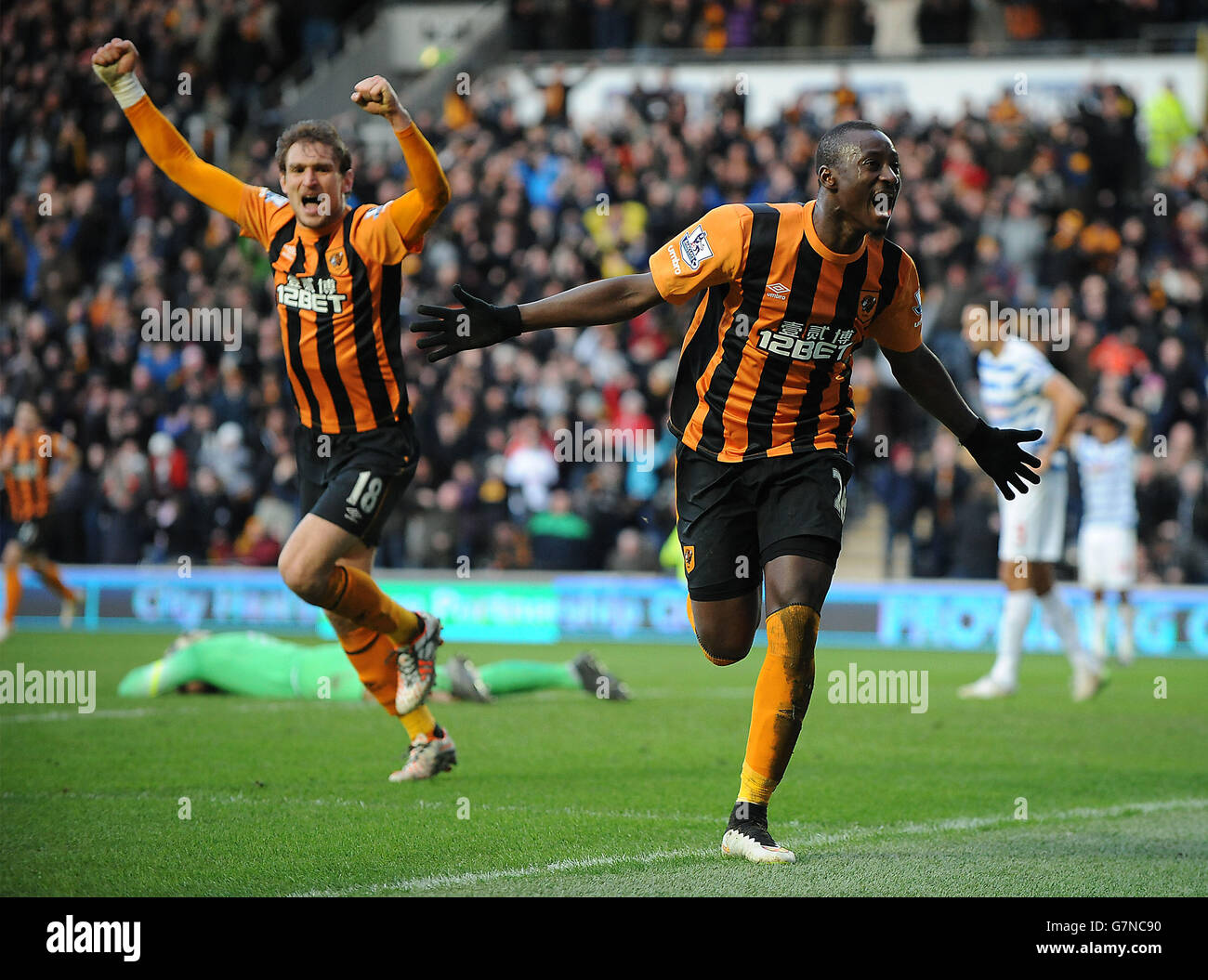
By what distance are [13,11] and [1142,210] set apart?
55.8 ft

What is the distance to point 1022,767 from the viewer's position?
7559 mm

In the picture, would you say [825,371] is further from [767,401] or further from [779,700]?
[779,700]

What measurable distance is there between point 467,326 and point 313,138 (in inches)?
79.8

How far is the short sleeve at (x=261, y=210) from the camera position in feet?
22.2

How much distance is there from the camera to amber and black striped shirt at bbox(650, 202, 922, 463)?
5316 mm

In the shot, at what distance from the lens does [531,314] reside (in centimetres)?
491

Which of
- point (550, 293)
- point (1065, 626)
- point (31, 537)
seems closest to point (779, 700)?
point (1065, 626)

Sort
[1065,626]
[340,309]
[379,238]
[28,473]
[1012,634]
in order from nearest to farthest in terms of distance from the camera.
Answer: [379,238] < [340,309] < [1012,634] < [1065,626] < [28,473]

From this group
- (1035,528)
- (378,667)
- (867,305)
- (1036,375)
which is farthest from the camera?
(1035,528)

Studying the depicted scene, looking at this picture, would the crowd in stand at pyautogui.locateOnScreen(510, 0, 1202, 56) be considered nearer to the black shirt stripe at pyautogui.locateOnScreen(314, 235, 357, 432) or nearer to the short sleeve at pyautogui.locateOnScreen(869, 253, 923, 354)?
the black shirt stripe at pyautogui.locateOnScreen(314, 235, 357, 432)

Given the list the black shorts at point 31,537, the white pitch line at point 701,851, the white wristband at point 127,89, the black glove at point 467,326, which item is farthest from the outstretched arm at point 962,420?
the black shorts at point 31,537

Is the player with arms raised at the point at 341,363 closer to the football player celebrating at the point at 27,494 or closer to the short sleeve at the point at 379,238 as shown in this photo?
the short sleeve at the point at 379,238
